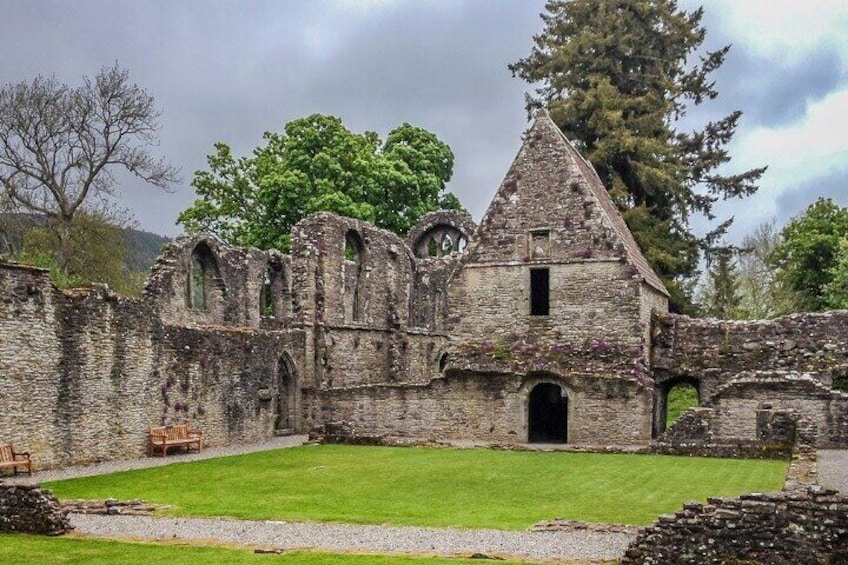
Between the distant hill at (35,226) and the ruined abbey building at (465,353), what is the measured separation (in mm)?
6356

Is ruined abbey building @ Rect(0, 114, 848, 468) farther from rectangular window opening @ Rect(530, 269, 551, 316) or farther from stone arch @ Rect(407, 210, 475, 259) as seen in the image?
stone arch @ Rect(407, 210, 475, 259)

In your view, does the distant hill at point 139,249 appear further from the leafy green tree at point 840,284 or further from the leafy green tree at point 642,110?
the leafy green tree at point 840,284

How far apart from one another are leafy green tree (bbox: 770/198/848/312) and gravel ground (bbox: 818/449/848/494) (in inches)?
672

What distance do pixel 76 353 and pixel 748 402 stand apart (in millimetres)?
15545

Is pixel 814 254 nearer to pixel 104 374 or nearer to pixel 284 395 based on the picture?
pixel 284 395

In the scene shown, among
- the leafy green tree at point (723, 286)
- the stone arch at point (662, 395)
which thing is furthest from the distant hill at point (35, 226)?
the leafy green tree at point (723, 286)

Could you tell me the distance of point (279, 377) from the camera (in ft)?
93.5

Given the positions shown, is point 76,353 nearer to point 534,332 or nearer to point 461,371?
point 461,371

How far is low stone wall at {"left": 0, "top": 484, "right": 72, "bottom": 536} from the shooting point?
1100 centimetres

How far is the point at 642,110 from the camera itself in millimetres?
37062

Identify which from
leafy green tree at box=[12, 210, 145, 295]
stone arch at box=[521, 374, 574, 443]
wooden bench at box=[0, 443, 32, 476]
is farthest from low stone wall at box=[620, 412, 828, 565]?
leafy green tree at box=[12, 210, 145, 295]

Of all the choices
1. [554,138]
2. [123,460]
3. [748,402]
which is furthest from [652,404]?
[123,460]

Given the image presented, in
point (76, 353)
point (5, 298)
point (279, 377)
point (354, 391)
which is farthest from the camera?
point (279, 377)

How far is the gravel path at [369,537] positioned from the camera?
32.8 ft
